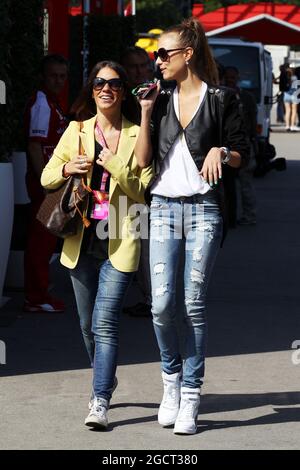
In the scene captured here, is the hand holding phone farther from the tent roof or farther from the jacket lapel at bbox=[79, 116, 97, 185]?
the tent roof

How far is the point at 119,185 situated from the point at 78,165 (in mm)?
224

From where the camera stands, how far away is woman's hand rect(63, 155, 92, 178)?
613cm

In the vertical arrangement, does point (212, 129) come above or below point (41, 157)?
above

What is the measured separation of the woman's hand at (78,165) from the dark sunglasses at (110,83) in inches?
14.0

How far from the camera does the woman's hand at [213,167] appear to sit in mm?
5934

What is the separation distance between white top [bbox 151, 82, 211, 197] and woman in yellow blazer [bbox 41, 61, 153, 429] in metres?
0.09

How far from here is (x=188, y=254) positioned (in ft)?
20.1

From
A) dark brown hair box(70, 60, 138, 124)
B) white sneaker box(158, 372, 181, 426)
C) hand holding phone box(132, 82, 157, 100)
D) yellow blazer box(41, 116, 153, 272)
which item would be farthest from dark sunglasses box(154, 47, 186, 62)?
white sneaker box(158, 372, 181, 426)

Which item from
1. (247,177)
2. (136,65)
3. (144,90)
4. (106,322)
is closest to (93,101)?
(144,90)

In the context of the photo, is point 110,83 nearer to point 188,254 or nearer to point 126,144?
point 126,144

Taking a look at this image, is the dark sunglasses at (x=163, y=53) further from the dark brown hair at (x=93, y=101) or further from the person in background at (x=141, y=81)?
the person in background at (x=141, y=81)
